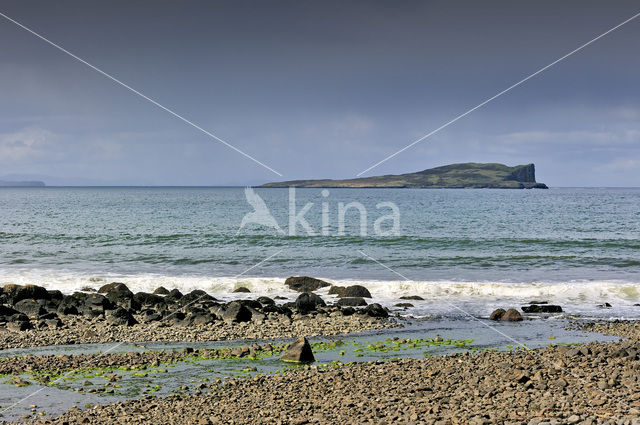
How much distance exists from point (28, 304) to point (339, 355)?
10.9 metres

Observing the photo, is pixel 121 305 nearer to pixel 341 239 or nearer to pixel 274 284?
pixel 274 284

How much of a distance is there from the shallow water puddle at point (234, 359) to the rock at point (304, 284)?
7.53 m

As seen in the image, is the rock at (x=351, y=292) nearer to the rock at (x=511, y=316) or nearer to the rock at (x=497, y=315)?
the rock at (x=497, y=315)

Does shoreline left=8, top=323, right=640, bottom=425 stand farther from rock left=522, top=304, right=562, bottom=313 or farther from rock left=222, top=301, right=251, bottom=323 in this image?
rock left=522, top=304, right=562, bottom=313

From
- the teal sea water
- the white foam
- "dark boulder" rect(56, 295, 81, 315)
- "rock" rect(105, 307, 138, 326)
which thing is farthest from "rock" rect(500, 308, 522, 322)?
"dark boulder" rect(56, 295, 81, 315)

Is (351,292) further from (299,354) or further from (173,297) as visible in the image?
(299,354)

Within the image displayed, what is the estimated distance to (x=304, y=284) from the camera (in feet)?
78.7

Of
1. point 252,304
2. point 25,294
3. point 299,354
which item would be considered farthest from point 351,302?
point 25,294

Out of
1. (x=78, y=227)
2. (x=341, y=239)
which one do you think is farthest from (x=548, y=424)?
(x=78, y=227)

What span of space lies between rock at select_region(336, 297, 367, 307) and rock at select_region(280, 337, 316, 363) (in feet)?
24.7

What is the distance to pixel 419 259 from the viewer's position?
33156mm

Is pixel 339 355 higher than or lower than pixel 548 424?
lower

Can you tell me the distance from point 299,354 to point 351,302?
8194mm

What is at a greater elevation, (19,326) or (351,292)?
(19,326)
